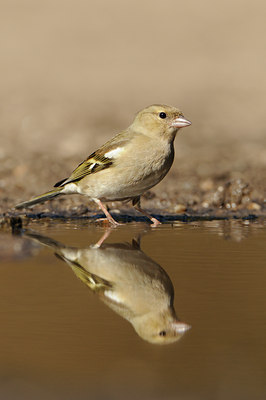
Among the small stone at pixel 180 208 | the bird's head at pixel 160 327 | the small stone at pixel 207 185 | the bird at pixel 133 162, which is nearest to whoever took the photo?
the bird's head at pixel 160 327

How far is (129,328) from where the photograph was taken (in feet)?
10.3

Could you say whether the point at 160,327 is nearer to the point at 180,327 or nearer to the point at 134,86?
the point at 180,327

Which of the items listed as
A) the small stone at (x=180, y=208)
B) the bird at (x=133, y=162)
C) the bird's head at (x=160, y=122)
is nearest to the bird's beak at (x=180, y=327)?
the bird at (x=133, y=162)

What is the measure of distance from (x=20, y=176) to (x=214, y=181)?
2428 millimetres

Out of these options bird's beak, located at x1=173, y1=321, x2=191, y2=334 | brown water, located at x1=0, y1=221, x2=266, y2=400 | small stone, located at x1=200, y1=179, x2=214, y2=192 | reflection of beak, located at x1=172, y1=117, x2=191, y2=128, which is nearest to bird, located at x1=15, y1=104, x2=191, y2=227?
reflection of beak, located at x1=172, y1=117, x2=191, y2=128

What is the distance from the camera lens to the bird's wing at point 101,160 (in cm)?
668

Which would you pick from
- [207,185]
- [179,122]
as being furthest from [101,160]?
[207,185]

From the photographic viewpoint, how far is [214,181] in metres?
9.00

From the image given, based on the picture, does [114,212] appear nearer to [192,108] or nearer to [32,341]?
[32,341]

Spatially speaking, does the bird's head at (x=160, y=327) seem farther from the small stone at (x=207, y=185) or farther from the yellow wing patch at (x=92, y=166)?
the small stone at (x=207, y=185)

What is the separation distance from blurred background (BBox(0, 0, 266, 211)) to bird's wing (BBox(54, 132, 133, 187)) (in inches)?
57.4

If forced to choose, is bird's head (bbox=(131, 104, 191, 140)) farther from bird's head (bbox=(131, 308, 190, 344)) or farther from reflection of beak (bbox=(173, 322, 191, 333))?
reflection of beak (bbox=(173, 322, 191, 333))

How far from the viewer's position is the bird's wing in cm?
668

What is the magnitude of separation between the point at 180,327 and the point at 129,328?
0.22 metres
